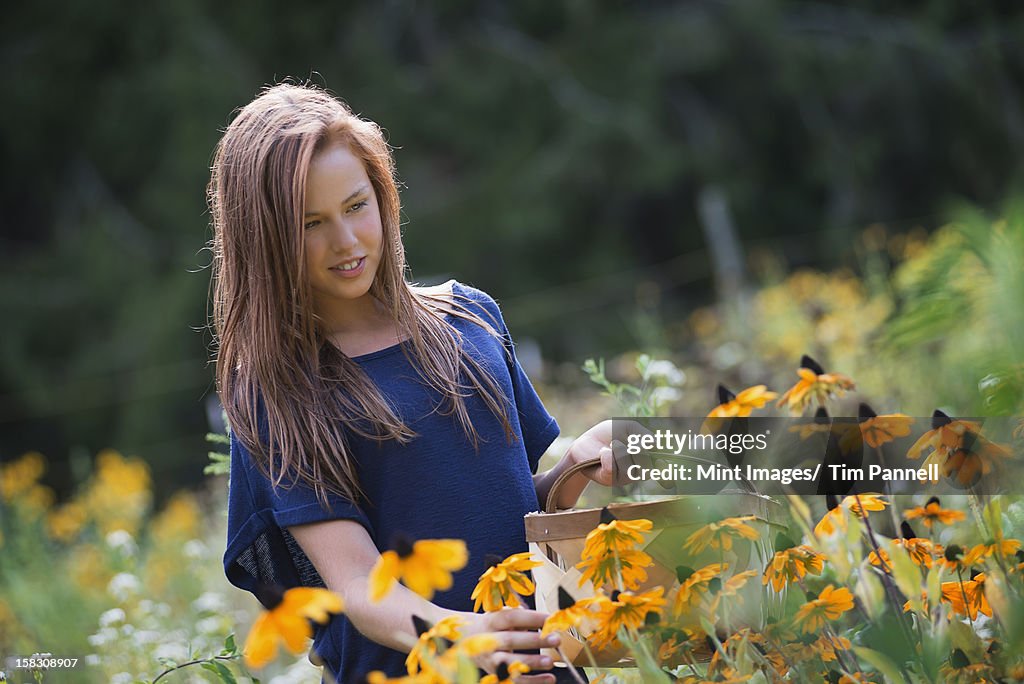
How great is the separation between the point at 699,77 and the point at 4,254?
24.5 feet

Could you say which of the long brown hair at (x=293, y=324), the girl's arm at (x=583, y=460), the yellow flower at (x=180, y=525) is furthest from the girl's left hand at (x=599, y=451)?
the yellow flower at (x=180, y=525)

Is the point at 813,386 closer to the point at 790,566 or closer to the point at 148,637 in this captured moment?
the point at 790,566

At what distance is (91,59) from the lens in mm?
11453

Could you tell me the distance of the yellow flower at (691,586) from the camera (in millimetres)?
1155

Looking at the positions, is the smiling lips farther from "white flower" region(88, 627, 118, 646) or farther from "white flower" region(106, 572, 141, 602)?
"white flower" region(106, 572, 141, 602)

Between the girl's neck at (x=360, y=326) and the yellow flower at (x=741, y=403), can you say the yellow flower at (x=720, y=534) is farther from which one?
the girl's neck at (x=360, y=326)

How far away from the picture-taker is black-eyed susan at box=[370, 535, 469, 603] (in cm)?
94

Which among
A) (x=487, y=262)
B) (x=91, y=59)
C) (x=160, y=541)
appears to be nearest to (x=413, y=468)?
(x=160, y=541)

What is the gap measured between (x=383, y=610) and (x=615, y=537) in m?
0.30

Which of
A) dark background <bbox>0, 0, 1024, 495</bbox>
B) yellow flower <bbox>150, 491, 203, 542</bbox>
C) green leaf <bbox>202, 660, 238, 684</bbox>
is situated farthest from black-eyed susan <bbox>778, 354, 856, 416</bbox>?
dark background <bbox>0, 0, 1024, 495</bbox>

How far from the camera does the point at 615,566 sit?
115 cm

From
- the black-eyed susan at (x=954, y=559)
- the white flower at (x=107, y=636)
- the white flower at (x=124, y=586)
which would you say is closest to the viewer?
the black-eyed susan at (x=954, y=559)

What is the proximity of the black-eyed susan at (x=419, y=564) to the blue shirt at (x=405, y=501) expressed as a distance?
17.7 inches

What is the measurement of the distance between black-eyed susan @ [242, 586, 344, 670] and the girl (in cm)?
38
